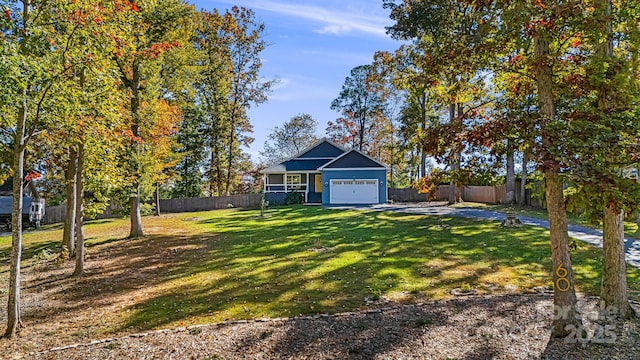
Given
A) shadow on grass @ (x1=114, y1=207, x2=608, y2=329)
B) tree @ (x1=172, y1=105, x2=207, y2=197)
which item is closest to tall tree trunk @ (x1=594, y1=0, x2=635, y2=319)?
shadow on grass @ (x1=114, y1=207, x2=608, y2=329)

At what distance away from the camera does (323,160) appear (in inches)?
1231

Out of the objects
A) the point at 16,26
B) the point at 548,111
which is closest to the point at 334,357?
the point at 548,111

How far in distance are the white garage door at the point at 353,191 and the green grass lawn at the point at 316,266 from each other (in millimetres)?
11932

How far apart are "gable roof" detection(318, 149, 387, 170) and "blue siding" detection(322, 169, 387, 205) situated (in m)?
0.36

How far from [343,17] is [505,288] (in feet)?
27.5

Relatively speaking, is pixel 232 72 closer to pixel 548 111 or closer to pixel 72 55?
pixel 72 55

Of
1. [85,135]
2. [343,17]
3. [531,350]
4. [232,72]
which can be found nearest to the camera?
[531,350]

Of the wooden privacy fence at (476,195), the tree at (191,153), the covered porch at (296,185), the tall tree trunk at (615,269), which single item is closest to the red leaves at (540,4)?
the tall tree trunk at (615,269)

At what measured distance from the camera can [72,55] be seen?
215 inches

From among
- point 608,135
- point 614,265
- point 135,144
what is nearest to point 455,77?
point 608,135

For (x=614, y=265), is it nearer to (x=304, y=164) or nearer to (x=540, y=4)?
(x=540, y=4)

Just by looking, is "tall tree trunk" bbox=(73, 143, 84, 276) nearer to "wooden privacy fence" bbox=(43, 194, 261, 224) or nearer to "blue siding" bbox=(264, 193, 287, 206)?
"wooden privacy fence" bbox=(43, 194, 261, 224)

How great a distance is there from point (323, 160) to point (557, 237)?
27.2m

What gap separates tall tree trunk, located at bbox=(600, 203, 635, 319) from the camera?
15.8 feet
